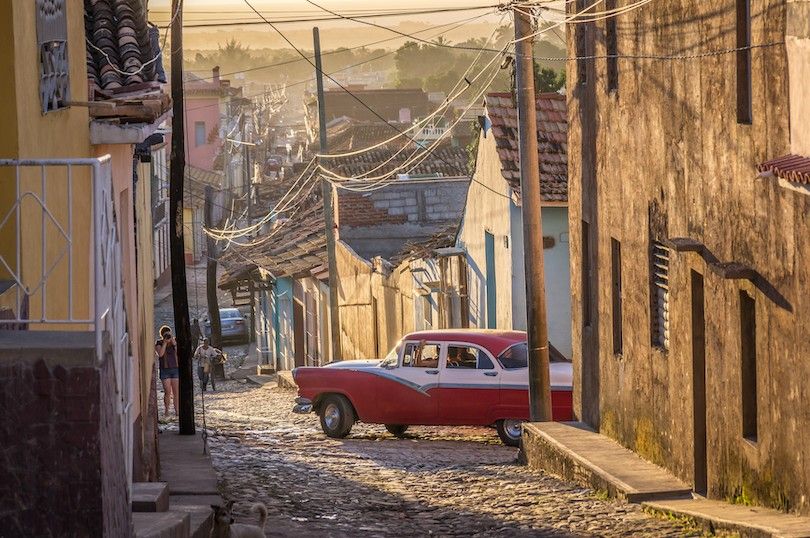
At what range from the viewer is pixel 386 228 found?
3925 centimetres

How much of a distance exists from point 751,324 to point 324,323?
26.9 m

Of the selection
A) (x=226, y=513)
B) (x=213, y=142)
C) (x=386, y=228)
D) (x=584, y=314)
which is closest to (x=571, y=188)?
(x=584, y=314)

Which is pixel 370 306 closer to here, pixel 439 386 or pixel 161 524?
pixel 439 386

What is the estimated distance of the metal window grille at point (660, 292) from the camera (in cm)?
1555

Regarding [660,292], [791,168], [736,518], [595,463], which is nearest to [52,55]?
[791,168]

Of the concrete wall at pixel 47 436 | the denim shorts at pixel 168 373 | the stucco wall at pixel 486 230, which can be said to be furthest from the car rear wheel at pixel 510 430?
the concrete wall at pixel 47 436

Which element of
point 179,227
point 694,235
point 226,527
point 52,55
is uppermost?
point 52,55

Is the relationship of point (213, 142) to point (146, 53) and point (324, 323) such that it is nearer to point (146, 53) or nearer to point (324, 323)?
point (324, 323)

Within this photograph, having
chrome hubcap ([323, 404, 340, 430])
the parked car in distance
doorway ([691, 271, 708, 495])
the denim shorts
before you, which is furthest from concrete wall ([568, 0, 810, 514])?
the parked car in distance

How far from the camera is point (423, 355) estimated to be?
70.1ft

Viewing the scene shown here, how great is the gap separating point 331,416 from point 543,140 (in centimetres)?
696

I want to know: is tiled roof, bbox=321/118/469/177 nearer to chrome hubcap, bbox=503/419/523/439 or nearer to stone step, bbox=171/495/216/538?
chrome hubcap, bbox=503/419/523/439

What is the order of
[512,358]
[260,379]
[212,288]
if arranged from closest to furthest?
[512,358] → [260,379] → [212,288]

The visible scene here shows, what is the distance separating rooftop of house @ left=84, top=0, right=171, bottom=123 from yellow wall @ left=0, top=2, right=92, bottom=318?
829 millimetres
